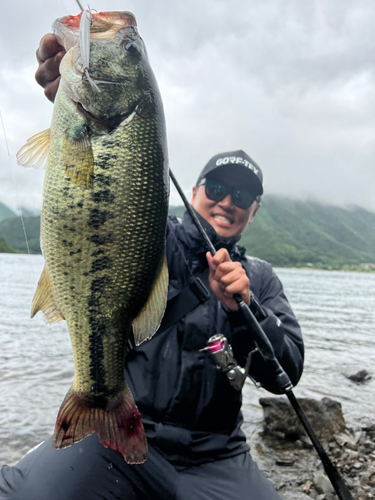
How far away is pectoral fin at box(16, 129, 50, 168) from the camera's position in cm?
197

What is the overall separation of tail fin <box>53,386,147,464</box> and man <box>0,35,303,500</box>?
798 mm

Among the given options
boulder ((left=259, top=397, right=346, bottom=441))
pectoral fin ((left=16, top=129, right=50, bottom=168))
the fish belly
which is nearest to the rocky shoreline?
boulder ((left=259, top=397, right=346, bottom=441))

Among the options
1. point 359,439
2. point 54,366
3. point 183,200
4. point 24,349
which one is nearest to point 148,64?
point 183,200

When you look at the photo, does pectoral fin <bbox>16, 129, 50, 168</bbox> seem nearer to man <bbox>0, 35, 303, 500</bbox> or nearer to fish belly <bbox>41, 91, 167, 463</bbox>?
fish belly <bbox>41, 91, 167, 463</bbox>

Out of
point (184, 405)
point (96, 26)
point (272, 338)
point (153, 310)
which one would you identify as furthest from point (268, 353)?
point (96, 26)

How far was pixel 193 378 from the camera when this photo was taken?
10.1ft

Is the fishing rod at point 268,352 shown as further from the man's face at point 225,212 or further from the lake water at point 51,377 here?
the lake water at point 51,377

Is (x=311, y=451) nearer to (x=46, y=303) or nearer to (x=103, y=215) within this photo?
(x=46, y=303)

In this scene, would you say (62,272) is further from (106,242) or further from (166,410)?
(166,410)

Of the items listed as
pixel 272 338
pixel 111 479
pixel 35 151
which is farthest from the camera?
pixel 272 338

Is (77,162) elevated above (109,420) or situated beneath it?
elevated above

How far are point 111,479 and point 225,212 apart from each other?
8.92 ft

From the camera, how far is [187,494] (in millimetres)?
2873

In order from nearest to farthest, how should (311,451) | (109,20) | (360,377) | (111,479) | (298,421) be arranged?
(109,20), (111,479), (311,451), (298,421), (360,377)
